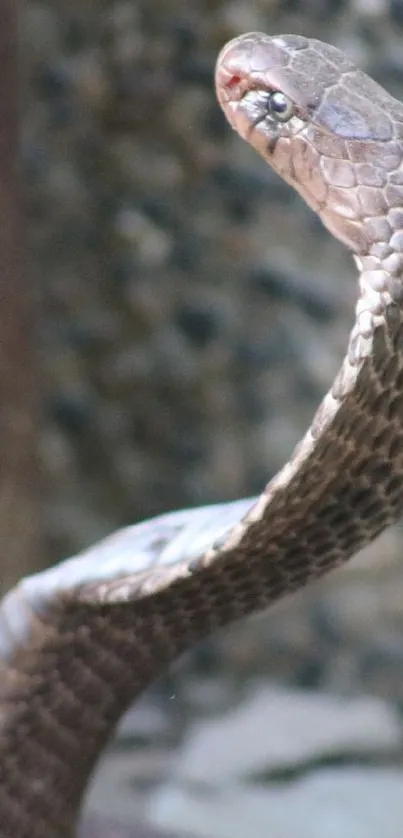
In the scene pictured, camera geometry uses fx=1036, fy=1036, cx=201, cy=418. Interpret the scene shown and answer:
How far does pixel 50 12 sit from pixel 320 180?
759 mm

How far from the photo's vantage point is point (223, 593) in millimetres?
479

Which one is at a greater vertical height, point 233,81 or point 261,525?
point 233,81

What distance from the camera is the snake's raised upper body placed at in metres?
0.41

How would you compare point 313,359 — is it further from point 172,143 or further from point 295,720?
point 295,720

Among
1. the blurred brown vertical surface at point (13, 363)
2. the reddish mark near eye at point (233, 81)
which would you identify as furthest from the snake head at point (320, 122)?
the blurred brown vertical surface at point (13, 363)

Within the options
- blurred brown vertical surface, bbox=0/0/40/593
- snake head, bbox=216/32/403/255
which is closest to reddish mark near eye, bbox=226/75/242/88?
snake head, bbox=216/32/403/255

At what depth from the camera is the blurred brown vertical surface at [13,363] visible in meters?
0.96

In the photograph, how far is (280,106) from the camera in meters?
0.47

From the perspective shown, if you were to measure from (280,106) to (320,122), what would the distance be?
3 cm

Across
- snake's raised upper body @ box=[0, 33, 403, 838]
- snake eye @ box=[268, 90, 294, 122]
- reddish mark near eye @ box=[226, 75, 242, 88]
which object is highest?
reddish mark near eye @ box=[226, 75, 242, 88]

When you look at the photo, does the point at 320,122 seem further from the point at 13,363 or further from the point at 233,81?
the point at 13,363

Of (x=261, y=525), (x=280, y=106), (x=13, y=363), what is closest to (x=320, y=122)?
(x=280, y=106)

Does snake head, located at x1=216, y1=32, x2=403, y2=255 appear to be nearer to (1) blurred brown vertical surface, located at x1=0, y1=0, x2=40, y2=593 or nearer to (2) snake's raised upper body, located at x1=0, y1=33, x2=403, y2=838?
(2) snake's raised upper body, located at x1=0, y1=33, x2=403, y2=838

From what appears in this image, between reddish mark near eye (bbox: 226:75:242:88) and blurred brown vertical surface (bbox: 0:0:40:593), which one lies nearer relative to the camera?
reddish mark near eye (bbox: 226:75:242:88)
